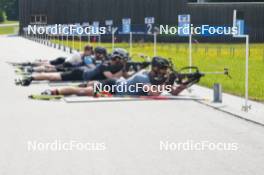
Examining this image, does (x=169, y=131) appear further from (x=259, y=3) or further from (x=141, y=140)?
(x=259, y=3)

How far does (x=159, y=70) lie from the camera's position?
667 inches

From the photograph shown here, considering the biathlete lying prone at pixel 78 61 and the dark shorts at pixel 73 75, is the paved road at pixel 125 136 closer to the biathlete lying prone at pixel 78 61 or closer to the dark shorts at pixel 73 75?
the dark shorts at pixel 73 75

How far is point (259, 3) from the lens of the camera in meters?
86.9

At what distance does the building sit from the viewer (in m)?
86.3

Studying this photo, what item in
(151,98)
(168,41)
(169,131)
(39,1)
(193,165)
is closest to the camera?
(193,165)

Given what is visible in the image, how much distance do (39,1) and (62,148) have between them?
88.1 metres

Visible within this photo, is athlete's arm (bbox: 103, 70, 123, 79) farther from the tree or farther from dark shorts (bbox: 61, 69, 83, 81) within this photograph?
the tree

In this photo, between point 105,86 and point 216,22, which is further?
point 216,22

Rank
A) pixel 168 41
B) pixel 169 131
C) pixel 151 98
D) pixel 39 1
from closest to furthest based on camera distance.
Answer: pixel 169 131 < pixel 151 98 < pixel 168 41 < pixel 39 1

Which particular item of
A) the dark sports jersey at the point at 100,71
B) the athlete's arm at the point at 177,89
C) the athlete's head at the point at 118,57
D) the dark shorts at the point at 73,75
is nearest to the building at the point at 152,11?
the dark shorts at the point at 73,75

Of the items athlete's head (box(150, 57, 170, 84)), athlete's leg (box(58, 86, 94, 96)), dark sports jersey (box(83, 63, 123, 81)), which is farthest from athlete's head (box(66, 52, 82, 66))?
athlete's head (box(150, 57, 170, 84))

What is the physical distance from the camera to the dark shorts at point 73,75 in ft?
69.5

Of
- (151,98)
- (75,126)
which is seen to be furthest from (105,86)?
(75,126)

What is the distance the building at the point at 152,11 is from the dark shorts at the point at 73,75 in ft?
204
